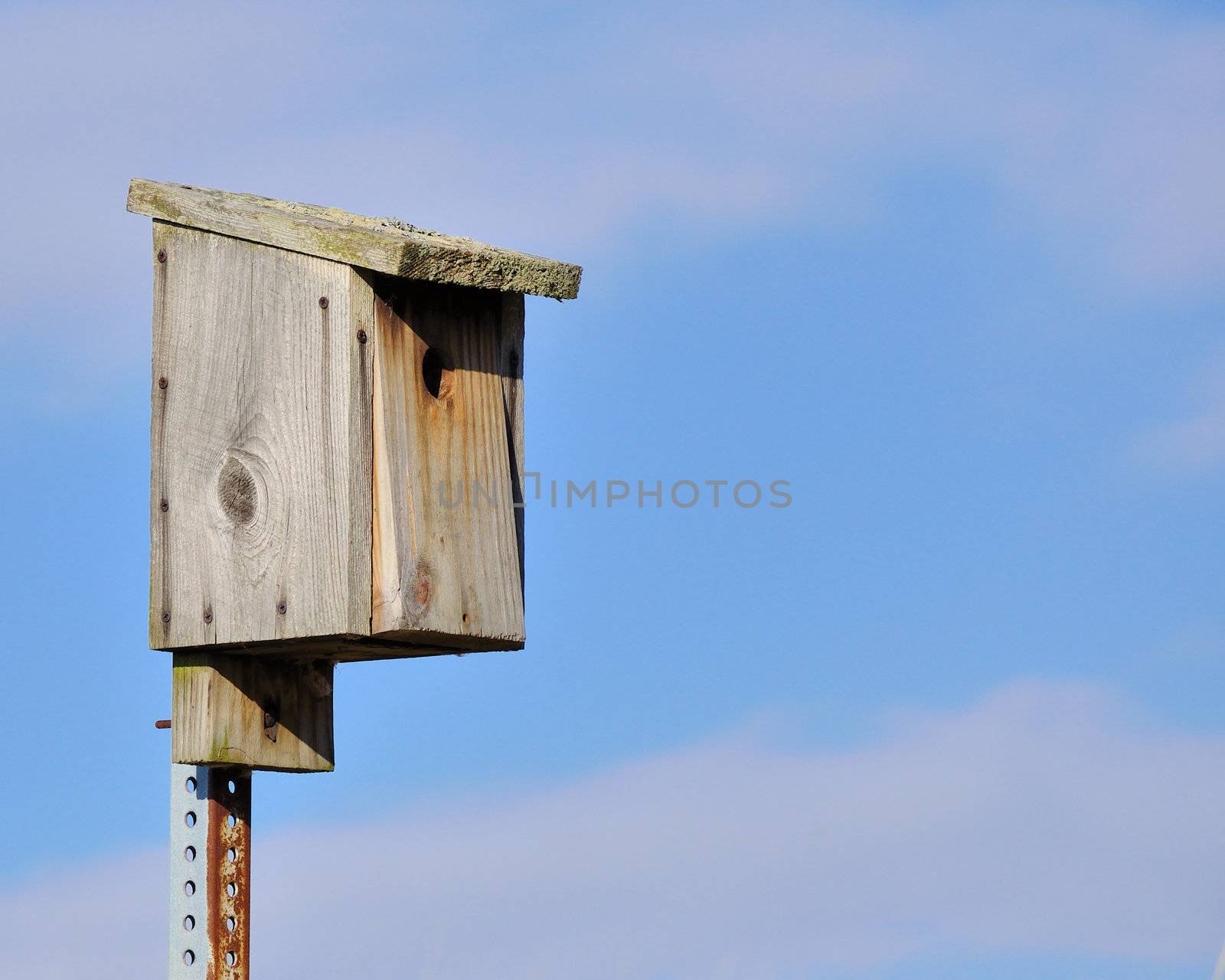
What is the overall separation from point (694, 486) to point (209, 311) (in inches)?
52.6

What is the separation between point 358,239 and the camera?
4.83m

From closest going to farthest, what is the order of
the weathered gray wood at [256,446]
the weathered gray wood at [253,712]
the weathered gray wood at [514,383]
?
the weathered gray wood at [256,446], the weathered gray wood at [253,712], the weathered gray wood at [514,383]

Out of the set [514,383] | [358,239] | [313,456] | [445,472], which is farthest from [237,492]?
[514,383]

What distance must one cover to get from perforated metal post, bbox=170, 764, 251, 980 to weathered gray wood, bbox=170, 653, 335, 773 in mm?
73

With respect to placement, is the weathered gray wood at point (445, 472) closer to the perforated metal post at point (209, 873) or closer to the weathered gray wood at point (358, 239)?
the weathered gray wood at point (358, 239)

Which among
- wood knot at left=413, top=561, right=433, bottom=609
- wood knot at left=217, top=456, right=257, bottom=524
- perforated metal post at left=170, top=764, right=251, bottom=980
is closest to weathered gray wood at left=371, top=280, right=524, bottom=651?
wood knot at left=413, top=561, right=433, bottom=609

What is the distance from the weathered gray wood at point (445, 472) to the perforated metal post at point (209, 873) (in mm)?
605

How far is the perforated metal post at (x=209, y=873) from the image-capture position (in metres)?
4.96

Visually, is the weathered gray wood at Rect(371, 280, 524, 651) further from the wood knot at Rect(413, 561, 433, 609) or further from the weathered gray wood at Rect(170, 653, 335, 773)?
the weathered gray wood at Rect(170, 653, 335, 773)

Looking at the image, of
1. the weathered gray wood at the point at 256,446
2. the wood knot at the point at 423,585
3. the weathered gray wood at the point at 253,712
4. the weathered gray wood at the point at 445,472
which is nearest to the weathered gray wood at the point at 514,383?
the weathered gray wood at the point at 445,472

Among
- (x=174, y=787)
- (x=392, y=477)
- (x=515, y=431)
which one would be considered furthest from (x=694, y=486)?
(x=174, y=787)

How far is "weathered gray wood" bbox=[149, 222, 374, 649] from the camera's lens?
4.80 meters

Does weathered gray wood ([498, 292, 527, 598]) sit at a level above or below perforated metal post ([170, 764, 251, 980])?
above

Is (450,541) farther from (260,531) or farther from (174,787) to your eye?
Result: (174,787)
